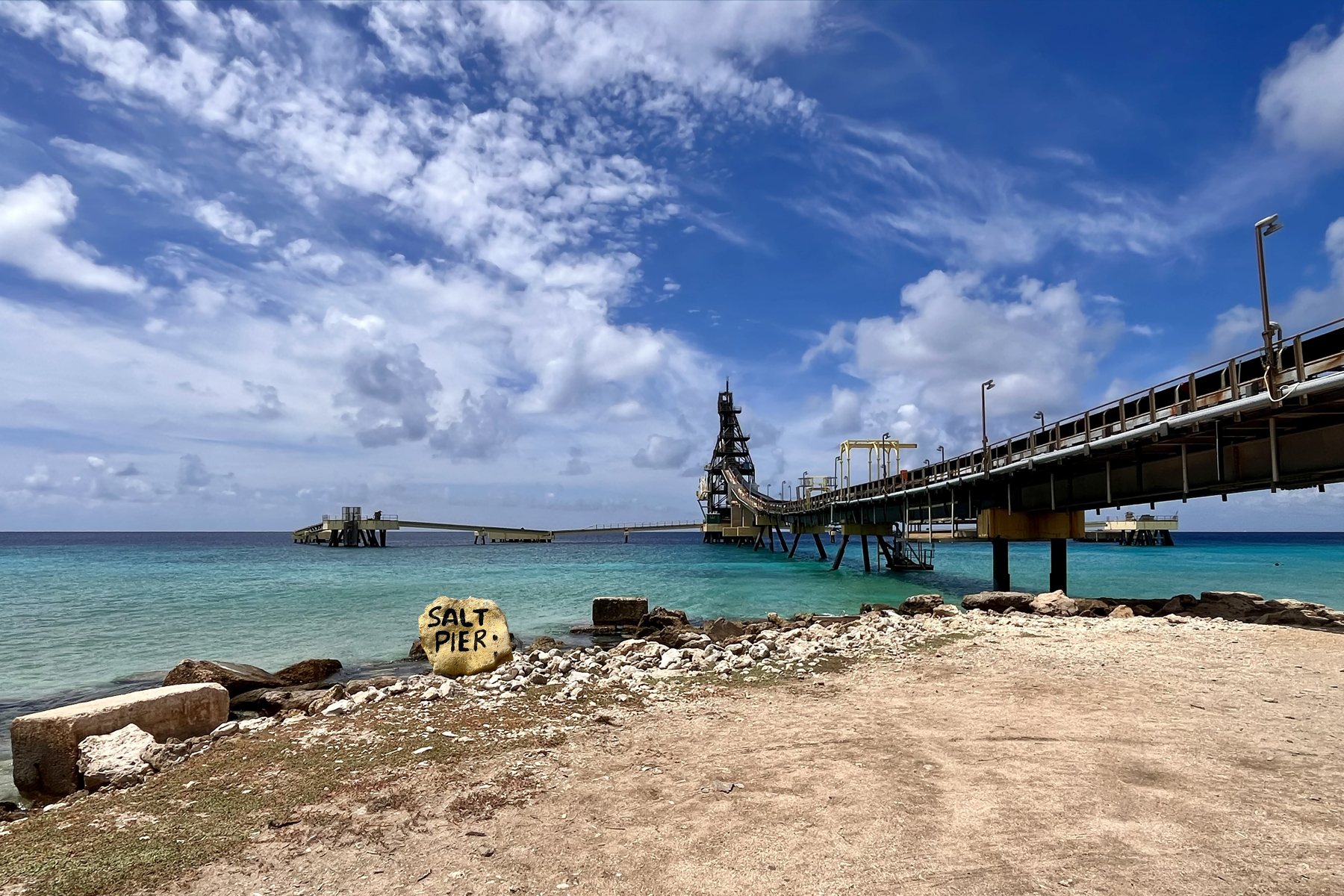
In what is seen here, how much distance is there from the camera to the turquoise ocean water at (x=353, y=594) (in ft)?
68.5

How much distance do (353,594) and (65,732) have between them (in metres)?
32.8

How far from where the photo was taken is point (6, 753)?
11.5 meters

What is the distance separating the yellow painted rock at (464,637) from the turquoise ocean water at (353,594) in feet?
19.0

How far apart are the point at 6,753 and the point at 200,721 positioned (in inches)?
147

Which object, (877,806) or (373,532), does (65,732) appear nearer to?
A: (877,806)

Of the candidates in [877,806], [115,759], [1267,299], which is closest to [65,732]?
[115,759]

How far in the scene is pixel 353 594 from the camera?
131 feet

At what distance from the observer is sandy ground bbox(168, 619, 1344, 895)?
5574 mm

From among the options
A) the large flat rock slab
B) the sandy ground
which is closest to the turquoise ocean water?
the large flat rock slab

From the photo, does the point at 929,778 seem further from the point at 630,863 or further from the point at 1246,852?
the point at 630,863

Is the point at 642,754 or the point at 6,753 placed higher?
the point at 642,754

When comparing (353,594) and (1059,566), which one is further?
(353,594)

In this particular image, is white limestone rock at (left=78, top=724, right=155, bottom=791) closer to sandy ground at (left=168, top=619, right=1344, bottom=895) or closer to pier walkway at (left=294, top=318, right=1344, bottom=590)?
sandy ground at (left=168, top=619, right=1344, bottom=895)

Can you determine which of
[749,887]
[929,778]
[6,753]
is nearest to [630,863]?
[749,887]
